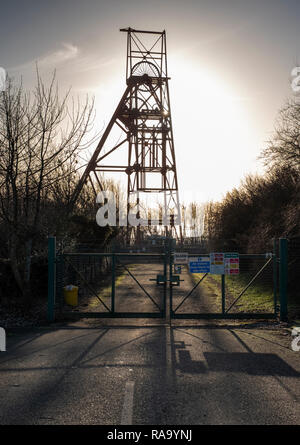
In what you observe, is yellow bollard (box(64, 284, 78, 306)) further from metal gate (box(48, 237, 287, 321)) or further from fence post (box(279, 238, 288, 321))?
fence post (box(279, 238, 288, 321))

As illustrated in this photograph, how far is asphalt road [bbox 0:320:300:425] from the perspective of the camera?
14.8ft

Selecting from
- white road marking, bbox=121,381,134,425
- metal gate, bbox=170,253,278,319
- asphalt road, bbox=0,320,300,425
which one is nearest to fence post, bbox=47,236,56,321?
asphalt road, bbox=0,320,300,425

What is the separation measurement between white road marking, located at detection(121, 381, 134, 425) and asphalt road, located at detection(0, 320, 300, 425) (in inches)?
0.5

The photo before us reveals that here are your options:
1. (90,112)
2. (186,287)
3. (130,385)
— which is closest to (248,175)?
(186,287)

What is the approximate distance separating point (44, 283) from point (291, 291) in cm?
912

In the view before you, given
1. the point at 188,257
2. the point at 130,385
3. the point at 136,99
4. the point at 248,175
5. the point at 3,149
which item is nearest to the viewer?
the point at 130,385

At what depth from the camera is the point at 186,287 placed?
16.6 metres

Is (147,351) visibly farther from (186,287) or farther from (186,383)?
→ (186,287)

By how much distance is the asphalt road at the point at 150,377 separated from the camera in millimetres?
4523

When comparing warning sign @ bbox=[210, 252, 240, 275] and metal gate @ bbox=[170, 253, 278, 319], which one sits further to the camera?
warning sign @ bbox=[210, 252, 240, 275]

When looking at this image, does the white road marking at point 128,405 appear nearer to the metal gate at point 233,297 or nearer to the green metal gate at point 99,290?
the green metal gate at point 99,290

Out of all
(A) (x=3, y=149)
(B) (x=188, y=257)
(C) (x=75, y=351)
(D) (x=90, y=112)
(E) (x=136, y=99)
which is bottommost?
(C) (x=75, y=351)

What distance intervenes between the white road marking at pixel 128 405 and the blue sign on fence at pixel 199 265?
16.0 ft
